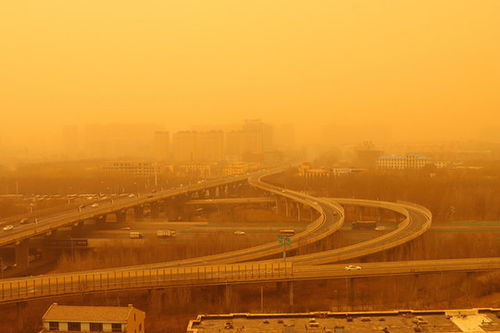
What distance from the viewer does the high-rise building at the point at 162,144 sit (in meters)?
31.5

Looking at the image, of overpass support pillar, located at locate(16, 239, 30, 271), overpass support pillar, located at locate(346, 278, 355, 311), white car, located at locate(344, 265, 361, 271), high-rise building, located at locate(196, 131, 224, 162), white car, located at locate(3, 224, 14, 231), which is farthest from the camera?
high-rise building, located at locate(196, 131, 224, 162)

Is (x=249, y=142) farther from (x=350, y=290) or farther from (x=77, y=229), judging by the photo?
(x=350, y=290)

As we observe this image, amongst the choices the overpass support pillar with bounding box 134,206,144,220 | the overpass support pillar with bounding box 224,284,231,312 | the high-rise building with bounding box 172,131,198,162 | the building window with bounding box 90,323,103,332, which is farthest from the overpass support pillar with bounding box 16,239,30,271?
the high-rise building with bounding box 172,131,198,162

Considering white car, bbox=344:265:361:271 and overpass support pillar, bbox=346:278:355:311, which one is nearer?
overpass support pillar, bbox=346:278:355:311

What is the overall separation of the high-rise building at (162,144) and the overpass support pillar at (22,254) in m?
21.1

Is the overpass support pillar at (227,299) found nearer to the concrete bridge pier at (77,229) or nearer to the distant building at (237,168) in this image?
the concrete bridge pier at (77,229)

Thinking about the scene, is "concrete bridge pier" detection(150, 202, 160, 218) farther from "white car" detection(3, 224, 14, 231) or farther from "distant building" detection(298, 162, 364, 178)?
"distant building" detection(298, 162, 364, 178)

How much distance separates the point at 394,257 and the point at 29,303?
6.02m

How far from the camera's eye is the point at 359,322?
468 centimetres

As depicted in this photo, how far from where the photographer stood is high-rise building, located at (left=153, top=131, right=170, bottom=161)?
103ft

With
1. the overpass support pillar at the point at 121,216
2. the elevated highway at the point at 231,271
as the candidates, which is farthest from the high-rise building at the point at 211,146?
the elevated highway at the point at 231,271

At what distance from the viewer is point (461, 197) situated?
1519cm

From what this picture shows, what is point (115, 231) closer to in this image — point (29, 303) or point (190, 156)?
point (29, 303)

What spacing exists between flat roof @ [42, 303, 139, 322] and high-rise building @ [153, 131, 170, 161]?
25.9 meters
